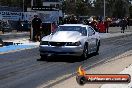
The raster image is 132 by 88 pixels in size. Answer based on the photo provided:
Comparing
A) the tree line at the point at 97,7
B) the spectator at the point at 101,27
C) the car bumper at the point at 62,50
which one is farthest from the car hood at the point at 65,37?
the tree line at the point at 97,7

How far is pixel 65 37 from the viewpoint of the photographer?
1725cm

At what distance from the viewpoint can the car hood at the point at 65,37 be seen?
17094 millimetres

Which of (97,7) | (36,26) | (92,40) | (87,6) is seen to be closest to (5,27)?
(36,26)

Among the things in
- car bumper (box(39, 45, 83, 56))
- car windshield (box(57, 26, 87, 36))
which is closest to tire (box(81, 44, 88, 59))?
car bumper (box(39, 45, 83, 56))

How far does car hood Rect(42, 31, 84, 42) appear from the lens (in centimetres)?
1709

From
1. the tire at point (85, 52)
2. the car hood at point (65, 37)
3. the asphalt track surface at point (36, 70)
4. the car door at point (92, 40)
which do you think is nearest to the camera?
the asphalt track surface at point (36, 70)

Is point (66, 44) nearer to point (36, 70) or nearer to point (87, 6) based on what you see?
point (36, 70)

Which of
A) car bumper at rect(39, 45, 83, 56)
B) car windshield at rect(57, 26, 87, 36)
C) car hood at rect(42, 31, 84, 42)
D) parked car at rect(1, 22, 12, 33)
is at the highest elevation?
car windshield at rect(57, 26, 87, 36)

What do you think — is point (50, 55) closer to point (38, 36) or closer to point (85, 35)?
point (85, 35)

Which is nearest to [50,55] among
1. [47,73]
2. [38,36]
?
[47,73]

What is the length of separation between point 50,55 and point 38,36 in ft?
40.7

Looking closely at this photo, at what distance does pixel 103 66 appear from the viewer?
15438mm

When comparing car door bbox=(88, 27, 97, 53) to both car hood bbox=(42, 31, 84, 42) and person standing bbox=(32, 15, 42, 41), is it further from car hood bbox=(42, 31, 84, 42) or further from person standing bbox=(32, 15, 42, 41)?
person standing bbox=(32, 15, 42, 41)

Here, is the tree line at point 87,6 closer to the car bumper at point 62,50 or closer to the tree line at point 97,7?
the tree line at point 97,7
